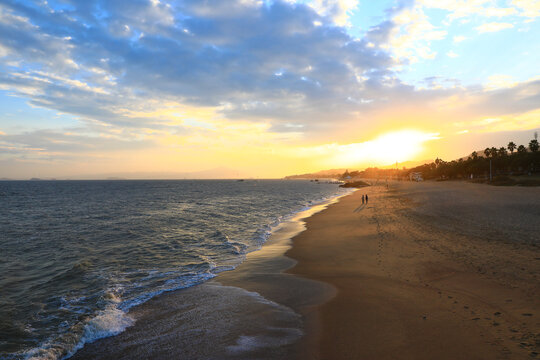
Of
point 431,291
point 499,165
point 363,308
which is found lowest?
point 363,308

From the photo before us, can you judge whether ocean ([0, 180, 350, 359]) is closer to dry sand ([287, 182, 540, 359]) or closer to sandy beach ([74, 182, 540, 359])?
sandy beach ([74, 182, 540, 359])

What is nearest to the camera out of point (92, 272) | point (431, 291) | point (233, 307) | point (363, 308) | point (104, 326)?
point (104, 326)

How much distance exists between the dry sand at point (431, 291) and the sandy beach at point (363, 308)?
37 mm

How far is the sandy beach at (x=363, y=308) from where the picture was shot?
277 inches

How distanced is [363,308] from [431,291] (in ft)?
9.76

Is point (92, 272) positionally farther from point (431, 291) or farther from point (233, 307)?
point (431, 291)

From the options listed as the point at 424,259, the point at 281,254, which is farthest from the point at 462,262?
the point at 281,254

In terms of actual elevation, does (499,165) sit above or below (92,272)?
above

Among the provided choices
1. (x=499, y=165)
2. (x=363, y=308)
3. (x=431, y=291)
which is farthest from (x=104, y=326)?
(x=499, y=165)

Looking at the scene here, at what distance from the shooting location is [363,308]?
9281 millimetres

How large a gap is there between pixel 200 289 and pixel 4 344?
20.6 feet

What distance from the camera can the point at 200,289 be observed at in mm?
12141

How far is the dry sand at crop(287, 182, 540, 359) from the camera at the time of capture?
22.4 feet

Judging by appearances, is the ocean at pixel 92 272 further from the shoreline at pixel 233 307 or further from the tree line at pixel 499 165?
the tree line at pixel 499 165
